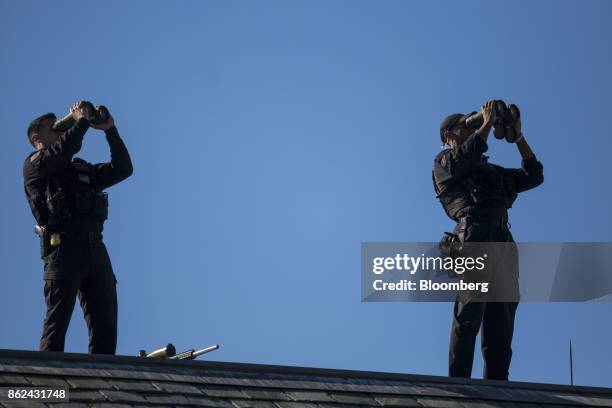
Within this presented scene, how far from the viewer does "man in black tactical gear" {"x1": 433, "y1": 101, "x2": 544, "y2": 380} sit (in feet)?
38.6

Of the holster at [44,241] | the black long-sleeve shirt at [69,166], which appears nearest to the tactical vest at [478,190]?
the black long-sleeve shirt at [69,166]

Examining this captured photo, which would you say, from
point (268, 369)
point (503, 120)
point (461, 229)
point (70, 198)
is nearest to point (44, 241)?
point (70, 198)

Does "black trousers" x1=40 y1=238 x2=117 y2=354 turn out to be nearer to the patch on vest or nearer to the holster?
the holster

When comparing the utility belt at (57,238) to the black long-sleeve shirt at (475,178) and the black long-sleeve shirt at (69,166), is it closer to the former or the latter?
the black long-sleeve shirt at (69,166)

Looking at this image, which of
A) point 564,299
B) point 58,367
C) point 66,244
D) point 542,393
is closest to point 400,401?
point 542,393

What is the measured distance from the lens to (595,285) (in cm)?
1441

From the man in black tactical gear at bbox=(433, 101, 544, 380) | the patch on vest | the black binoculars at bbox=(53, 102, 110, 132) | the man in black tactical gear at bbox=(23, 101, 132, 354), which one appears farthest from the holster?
the man in black tactical gear at bbox=(433, 101, 544, 380)

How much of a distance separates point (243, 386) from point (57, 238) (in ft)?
8.14

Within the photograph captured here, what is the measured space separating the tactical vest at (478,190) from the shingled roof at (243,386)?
2.08m

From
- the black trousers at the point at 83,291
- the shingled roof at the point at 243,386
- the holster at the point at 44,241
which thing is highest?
the holster at the point at 44,241

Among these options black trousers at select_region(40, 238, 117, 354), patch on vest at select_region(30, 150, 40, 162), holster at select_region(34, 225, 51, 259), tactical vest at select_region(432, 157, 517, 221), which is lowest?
black trousers at select_region(40, 238, 117, 354)

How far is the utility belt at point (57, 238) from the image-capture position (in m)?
11.2

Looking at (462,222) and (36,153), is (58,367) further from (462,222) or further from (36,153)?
(462,222)

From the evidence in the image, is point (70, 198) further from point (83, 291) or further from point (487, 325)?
point (487, 325)
